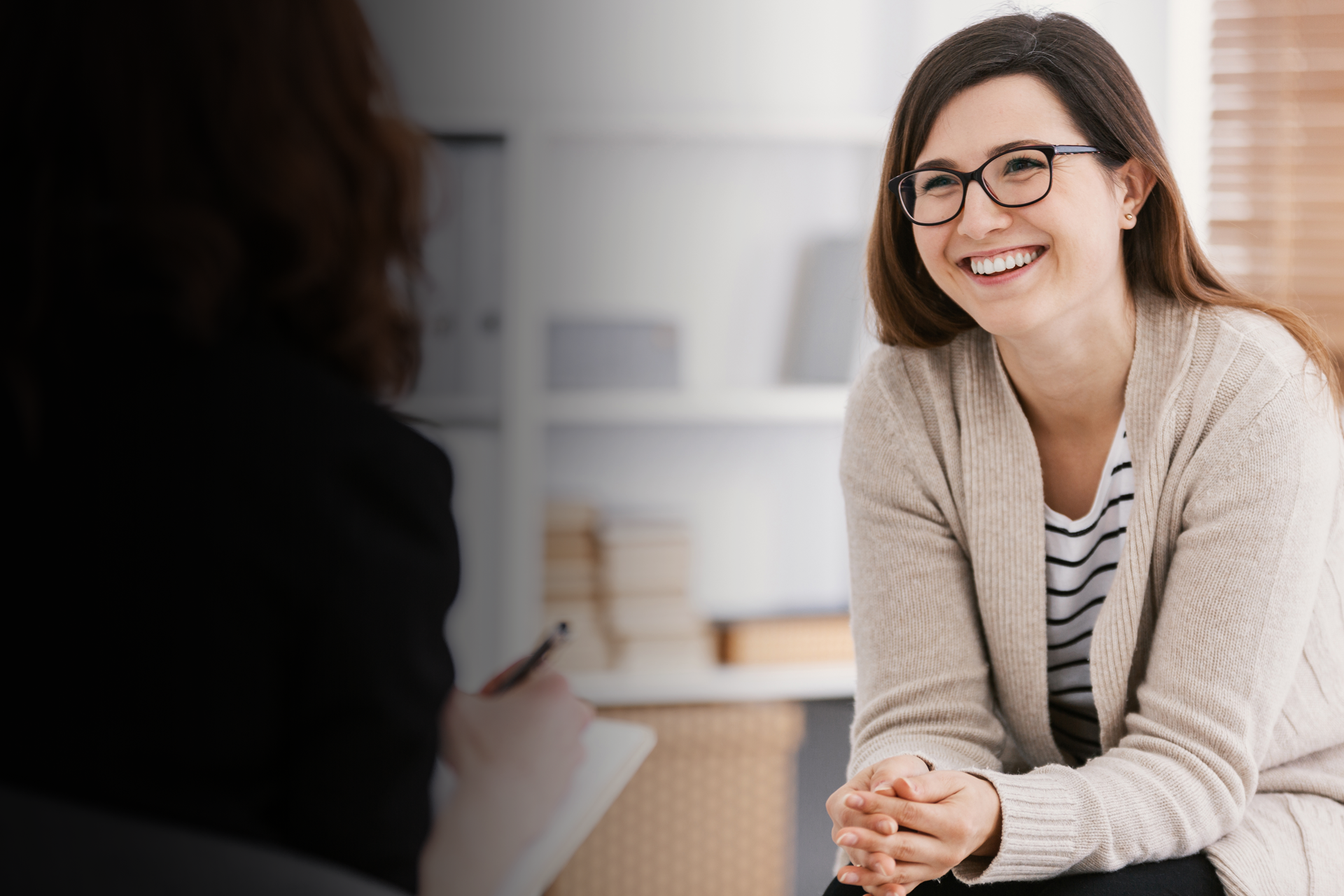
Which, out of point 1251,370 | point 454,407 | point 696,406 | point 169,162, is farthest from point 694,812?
point 169,162

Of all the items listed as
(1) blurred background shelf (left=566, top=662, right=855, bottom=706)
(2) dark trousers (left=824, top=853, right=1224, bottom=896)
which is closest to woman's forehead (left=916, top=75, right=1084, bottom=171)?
→ (2) dark trousers (left=824, top=853, right=1224, bottom=896)

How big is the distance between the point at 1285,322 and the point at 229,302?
107cm

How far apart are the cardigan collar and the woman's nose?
0.18 m

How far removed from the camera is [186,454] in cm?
51

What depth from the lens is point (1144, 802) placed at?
0.93m

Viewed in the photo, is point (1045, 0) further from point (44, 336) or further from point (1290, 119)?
point (44, 336)

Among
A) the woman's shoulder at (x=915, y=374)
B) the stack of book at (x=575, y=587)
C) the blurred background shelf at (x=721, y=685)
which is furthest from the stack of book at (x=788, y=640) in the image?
the woman's shoulder at (x=915, y=374)

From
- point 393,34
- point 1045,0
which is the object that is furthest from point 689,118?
point 1045,0

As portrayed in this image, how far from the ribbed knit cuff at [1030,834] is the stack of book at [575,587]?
0.89 m

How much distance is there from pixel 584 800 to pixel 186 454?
0.36 m

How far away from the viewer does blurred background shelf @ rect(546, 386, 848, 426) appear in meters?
1.70

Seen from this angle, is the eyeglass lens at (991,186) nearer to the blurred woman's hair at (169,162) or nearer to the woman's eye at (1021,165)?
the woman's eye at (1021,165)

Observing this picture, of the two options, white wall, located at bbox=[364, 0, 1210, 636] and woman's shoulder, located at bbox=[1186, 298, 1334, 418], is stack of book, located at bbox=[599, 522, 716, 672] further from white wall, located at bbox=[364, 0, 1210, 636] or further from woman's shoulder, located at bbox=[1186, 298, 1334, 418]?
woman's shoulder, located at bbox=[1186, 298, 1334, 418]

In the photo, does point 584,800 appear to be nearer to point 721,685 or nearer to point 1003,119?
point 1003,119
